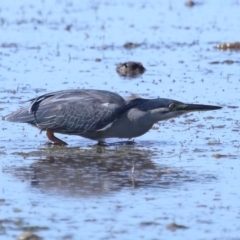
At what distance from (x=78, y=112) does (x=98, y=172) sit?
1.18 m

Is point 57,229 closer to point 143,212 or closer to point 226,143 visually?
point 143,212

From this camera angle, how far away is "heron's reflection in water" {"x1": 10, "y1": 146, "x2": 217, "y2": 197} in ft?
24.0

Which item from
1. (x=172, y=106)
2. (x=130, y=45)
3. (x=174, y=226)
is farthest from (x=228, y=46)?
(x=174, y=226)

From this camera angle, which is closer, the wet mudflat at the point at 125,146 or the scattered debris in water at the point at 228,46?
the wet mudflat at the point at 125,146

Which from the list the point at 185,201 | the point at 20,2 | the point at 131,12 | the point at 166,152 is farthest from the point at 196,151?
the point at 20,2

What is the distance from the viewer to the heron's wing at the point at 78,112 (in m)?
8.80

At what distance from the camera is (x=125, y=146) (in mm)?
9109

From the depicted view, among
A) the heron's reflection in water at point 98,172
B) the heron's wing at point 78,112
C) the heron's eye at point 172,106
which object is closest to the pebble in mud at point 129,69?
the heron's wing at point 78,112

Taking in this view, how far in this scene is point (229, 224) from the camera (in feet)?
20.9

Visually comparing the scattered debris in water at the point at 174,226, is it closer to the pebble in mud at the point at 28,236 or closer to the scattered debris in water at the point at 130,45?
the pebble in mud at the point at 28,236

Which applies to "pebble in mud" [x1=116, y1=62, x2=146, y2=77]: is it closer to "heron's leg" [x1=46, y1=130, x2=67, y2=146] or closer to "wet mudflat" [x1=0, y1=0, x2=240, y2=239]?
"wet mudflat" [x1=0, y1=0, x2=240, y2=239]

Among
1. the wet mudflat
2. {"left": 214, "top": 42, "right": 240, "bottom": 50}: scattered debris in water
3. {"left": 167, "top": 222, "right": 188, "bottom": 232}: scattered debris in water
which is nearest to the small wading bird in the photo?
the wet mudflat

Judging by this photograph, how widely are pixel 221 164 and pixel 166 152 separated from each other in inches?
27.3

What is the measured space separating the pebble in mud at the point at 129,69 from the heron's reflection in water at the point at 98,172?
4.10 m
